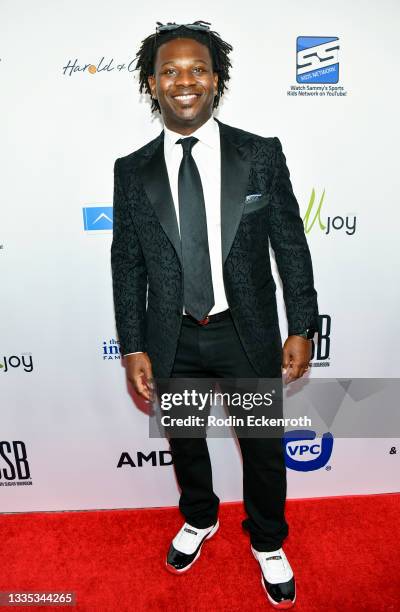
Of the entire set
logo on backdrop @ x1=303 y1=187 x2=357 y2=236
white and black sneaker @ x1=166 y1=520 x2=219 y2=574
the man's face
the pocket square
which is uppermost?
the man's face

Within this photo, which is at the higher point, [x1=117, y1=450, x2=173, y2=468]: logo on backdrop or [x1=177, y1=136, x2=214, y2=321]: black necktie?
[x1=177, y1=136, x2=214, y2=321]: black necktie

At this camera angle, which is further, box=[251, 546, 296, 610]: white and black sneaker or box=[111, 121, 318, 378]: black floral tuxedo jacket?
box=[251, 546, 296, 610]: white and black sneaker

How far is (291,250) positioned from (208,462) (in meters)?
0.96

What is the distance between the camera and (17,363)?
2.12 meters

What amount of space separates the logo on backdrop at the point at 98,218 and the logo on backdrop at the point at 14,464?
1076mm

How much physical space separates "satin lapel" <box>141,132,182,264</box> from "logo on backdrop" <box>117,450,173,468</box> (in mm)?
1153

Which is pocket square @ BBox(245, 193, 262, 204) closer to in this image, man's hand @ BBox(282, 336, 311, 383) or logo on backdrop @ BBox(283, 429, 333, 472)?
man's hand @ BBox(282, 336, 311, 383)

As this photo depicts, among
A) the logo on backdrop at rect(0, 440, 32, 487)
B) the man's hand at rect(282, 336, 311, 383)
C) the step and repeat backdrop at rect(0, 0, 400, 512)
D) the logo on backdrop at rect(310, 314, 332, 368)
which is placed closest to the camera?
the man's hand at rect(282, 336, 311, 383)

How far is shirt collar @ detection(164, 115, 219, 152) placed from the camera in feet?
5.10

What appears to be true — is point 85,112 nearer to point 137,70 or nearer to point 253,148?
point 137,70

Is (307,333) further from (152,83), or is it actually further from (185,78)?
(152,83)

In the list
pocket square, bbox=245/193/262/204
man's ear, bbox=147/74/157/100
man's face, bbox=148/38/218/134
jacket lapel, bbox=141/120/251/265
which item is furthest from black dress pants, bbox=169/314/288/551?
man's ear, bbox=147/74/157/100

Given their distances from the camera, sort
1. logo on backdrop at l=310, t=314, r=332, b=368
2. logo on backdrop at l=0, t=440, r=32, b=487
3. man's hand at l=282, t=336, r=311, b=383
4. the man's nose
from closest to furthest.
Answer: the man's nose < man's hand at l=282, t=336, r=311, b=383 < logo on backdrop at l=310, t=314, r=332, b=368 < logo on backdrop at l=0, t=440, r=32, b=487

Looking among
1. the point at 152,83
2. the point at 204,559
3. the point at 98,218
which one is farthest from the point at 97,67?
the point at 204,559
